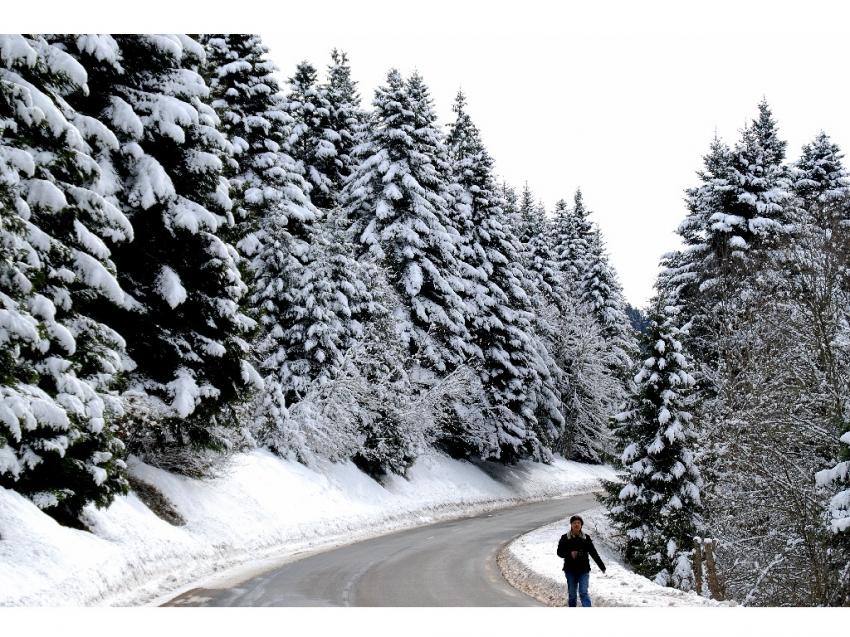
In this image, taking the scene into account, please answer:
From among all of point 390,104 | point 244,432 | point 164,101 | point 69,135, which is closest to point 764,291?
point 244,432

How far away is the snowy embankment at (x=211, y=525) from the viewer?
1029 centimetres

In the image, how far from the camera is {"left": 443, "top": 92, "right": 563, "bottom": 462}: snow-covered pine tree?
36281 mm

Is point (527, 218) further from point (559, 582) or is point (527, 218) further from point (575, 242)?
point (559, 582)

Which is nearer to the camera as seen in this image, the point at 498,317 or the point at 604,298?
the point at 498,317

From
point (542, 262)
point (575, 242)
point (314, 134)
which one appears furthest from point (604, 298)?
point (314, 134)

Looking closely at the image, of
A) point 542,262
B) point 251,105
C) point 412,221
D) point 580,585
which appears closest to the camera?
point 580,585

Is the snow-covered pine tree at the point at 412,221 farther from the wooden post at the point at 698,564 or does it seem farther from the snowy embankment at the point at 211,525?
the wooden post at the point at 698,564

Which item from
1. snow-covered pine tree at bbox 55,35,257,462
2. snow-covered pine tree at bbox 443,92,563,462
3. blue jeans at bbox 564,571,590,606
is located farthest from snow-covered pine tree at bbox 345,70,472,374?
blue jeans at bbox 564,571,590,606

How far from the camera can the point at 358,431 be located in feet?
91.8

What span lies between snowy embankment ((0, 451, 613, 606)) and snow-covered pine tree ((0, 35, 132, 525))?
736 millimetres

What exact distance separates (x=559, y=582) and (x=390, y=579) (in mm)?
3132

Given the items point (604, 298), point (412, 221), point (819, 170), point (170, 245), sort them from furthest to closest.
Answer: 1. point (604, 298)
2. point (412, 221)
3. point (819, 170)
4. point (170, 245)

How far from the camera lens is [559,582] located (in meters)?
12.9

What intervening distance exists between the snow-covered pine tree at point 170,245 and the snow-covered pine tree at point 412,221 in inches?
597
